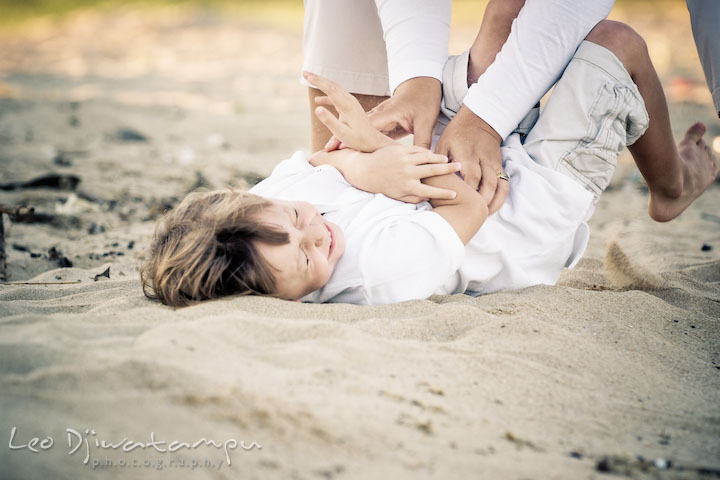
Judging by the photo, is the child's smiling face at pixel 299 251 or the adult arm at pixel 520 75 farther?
the adult arm at pixel 520 75

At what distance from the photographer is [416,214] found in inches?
92.4

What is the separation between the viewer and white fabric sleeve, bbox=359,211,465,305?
7.15 ft

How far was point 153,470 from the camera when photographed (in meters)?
1.22

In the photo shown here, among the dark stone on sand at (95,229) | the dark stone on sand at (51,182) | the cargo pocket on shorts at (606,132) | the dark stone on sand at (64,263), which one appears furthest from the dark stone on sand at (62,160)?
the cargo pocket on shorts at (606,132)

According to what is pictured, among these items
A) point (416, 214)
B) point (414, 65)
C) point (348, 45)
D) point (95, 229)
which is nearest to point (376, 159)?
point (416, 214)

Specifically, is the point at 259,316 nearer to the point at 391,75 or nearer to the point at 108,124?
the point at 391,75

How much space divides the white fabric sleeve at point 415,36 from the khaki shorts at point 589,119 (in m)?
0.62

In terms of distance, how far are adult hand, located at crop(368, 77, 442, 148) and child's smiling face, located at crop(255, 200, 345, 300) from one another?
2.29 feet

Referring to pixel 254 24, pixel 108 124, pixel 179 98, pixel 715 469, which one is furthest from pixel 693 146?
pixel 254 24

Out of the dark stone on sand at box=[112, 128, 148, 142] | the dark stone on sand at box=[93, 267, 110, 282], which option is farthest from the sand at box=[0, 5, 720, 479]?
the dark stone on sand at box=[112, 128, 148, 142]

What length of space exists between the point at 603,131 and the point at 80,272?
2392mm

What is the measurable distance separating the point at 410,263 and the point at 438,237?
0.14 metres

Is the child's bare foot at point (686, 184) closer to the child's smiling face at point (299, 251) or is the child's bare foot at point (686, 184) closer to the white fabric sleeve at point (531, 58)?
the white fabric sleeve at point (531, 58)

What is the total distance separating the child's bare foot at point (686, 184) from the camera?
2.99 metres
